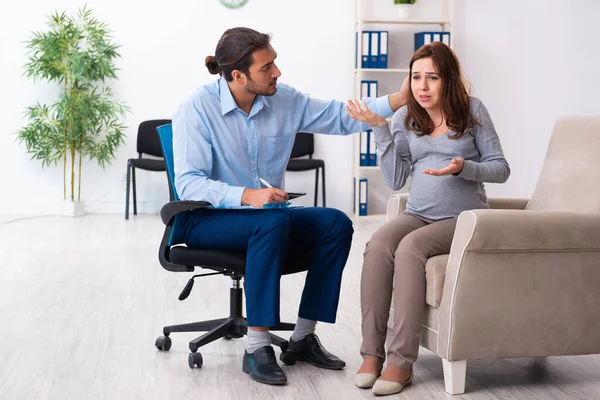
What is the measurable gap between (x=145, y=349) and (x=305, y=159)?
4.12 metres

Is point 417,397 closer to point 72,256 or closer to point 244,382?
point 244,382

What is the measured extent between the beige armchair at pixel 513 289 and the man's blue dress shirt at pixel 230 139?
69 cm

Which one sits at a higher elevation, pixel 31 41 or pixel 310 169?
pixel 31 41

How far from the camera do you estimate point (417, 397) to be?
7.86 ft

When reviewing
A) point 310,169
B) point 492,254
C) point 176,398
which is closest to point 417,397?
point 492,254

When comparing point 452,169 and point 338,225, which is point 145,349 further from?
point 452,169

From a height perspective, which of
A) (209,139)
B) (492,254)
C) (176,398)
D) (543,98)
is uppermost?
(543,98)

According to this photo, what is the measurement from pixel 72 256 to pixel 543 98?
4.44m

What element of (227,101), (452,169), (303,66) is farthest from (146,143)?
(452,169)

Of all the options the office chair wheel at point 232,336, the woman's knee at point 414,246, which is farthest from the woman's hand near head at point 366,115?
the office chair wheel at point 232,336

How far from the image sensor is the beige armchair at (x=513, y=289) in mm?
2371

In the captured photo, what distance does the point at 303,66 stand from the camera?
23.5 feet

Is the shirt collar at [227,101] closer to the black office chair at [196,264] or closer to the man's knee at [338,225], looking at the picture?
the black office chair at [196,264]

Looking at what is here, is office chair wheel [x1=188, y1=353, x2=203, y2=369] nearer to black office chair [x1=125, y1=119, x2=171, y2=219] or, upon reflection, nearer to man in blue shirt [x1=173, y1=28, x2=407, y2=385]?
man in blue shirt [x1=173, y1=28, x2=407, y2=385]
